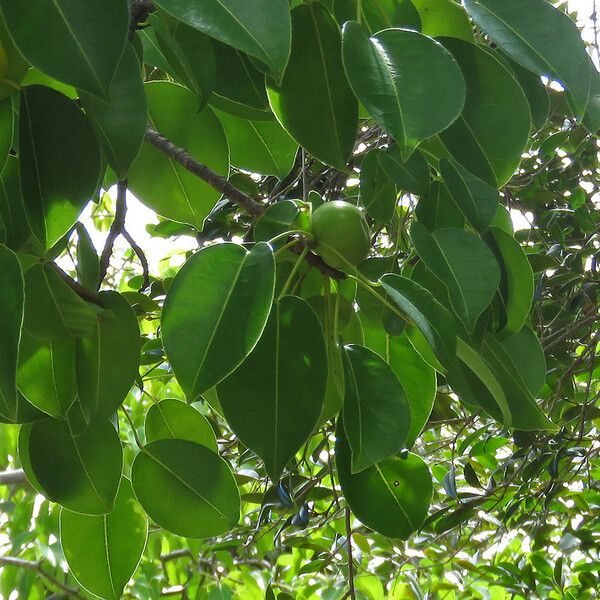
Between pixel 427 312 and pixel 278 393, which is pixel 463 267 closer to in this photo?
pixel 427 312

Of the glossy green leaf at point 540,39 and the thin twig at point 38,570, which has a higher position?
the glossy green leaf at point 540,39

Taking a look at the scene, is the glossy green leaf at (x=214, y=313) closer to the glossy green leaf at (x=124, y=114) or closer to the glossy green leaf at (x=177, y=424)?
the glossy green leaf at (x=124, y=114)

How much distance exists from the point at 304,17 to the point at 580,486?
2.51 m

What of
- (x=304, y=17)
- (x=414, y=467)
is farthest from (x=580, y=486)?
(x=304, y=17)

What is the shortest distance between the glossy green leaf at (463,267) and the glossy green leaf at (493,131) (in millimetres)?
56

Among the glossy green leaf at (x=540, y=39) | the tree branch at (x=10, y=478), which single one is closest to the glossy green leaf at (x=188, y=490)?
the glossy green leaf at (x=540, y=39)

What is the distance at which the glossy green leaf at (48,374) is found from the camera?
637 mm

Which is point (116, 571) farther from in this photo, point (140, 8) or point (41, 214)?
point (140, 8)

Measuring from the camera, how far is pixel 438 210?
709 mm

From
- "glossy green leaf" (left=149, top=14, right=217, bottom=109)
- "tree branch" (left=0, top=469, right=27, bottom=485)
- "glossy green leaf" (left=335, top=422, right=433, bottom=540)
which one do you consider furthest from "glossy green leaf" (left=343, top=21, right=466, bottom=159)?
"tree branch" (left=0, top=469, right=27, bottom=485)

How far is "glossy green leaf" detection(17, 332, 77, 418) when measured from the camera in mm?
637

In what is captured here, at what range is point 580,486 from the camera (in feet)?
9.05

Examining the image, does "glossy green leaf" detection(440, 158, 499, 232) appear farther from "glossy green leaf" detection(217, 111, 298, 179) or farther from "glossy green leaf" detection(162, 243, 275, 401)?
"glossy green leaf" detection(217, 111, 298, 179)

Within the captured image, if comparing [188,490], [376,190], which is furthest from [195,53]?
[188,490]
